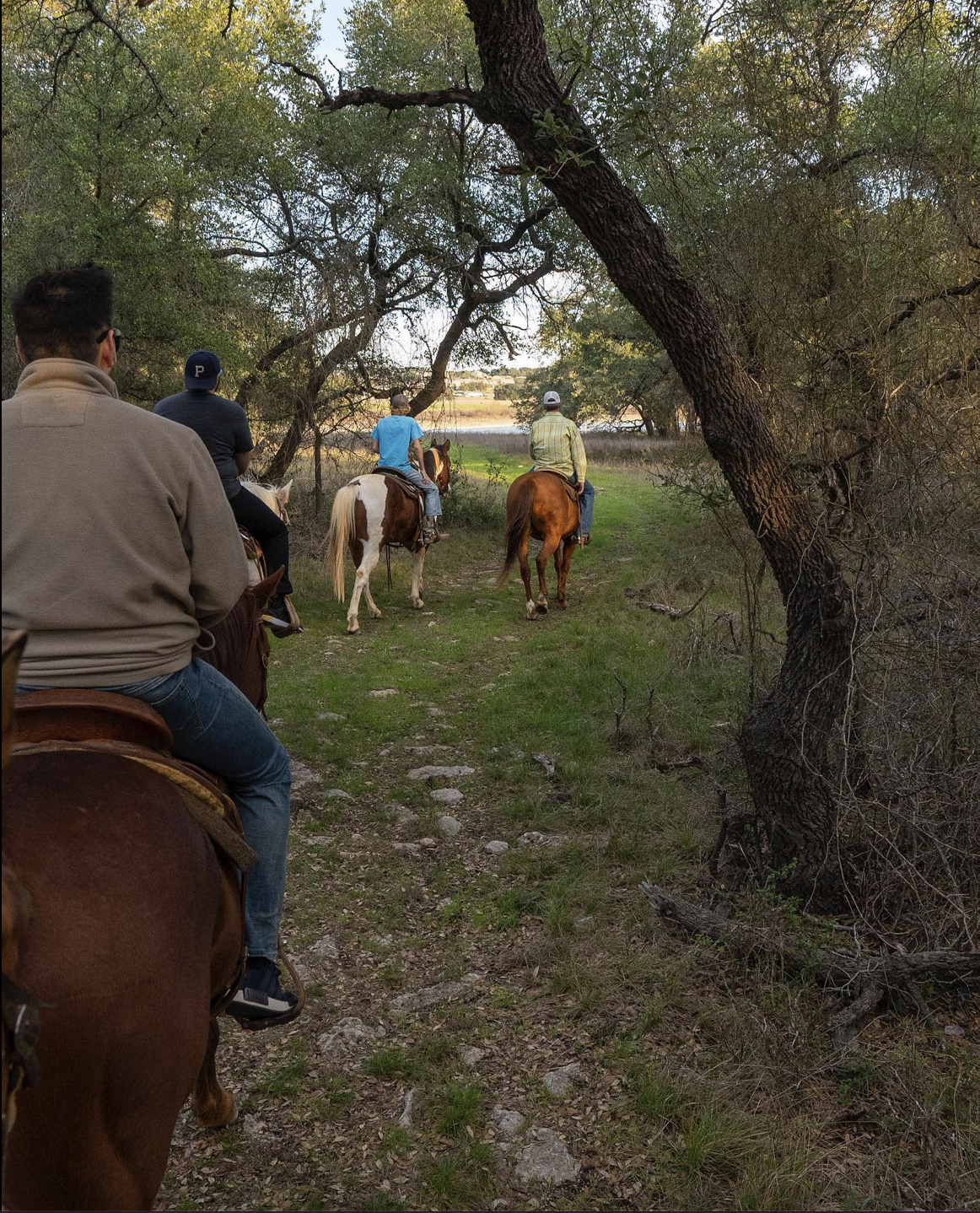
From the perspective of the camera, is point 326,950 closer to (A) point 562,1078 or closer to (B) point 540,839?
(A) point 562,1078

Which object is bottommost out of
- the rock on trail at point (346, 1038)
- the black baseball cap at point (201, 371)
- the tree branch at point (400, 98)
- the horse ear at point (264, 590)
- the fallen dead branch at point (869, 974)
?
the rock on trail at point (346, 1038)

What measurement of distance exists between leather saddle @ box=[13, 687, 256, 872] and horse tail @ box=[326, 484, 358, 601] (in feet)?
28.4

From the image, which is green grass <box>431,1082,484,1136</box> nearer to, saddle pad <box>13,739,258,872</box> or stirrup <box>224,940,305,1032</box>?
stirrup <box>224,940,305,1032</box>

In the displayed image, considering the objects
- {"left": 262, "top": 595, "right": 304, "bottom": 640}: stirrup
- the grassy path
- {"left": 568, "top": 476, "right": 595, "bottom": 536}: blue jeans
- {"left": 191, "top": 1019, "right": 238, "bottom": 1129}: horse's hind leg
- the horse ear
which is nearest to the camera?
the grassy path

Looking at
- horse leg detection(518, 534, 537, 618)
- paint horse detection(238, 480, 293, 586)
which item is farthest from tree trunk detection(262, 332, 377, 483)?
paint horse detection(238, 480, 293, 586)

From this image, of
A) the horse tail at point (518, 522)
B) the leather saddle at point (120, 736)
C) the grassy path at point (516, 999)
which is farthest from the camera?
the horse tail at point (518, 522)

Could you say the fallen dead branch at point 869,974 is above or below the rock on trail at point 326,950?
above

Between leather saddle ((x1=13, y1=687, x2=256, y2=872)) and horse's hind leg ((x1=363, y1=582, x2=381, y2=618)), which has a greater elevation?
leather saddle ((x1=13, y1=687, x2=256, y2=872))

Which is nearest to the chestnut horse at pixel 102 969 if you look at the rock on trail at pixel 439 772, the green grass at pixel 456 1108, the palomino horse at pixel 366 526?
the green grass at pixel 456 1108

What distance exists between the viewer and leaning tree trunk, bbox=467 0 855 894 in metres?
4.64

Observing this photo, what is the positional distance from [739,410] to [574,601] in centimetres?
848

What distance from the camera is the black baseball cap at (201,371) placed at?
6215 mm

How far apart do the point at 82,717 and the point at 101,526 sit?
0.51 metres

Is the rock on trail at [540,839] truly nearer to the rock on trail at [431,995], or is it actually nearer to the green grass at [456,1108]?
the rock on trail at [431,995]
